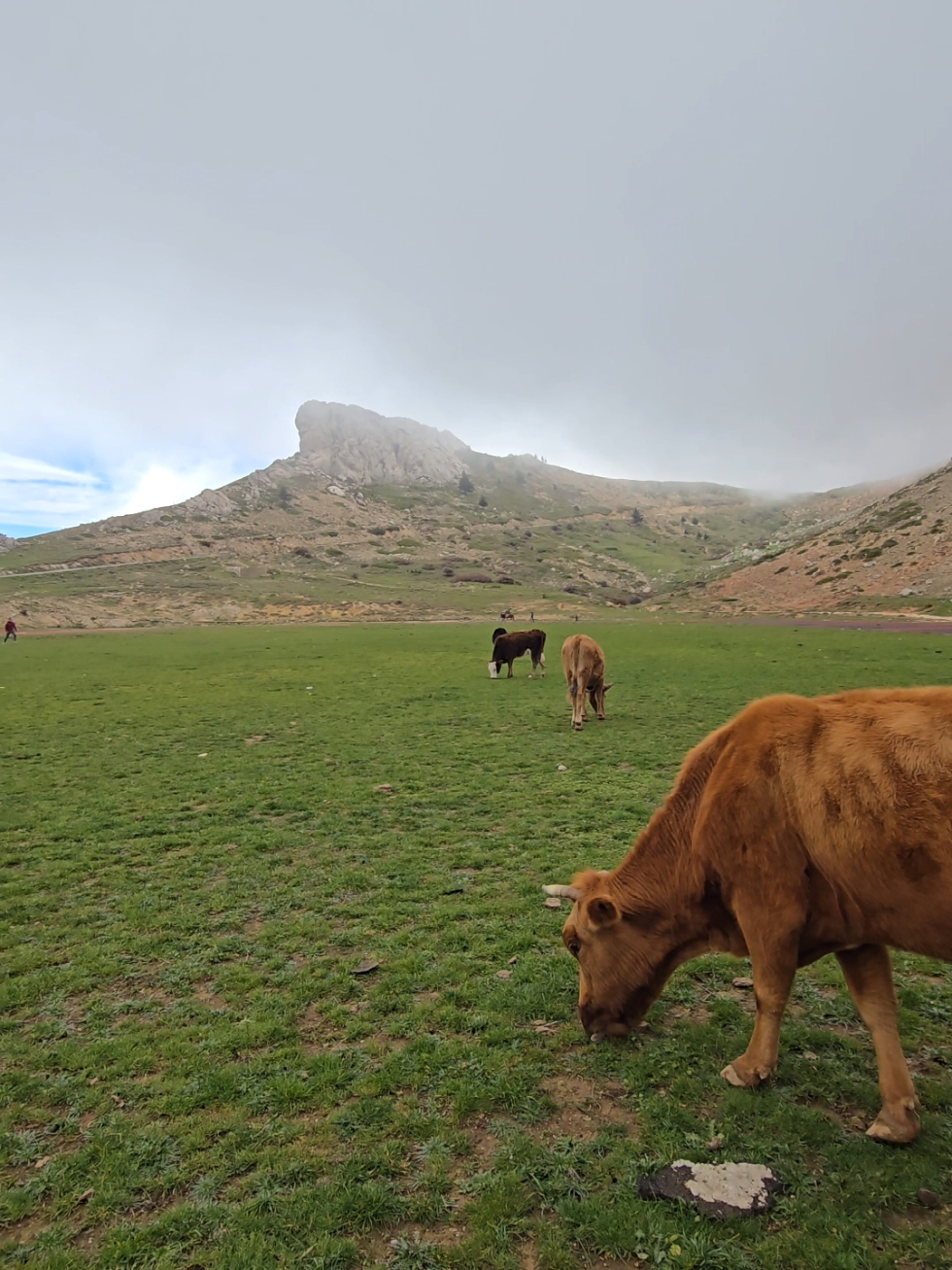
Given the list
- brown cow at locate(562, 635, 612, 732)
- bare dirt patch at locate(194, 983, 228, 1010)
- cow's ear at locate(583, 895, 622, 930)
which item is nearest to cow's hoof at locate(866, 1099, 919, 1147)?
cow's ear at locate(583, 895, 622, 930)

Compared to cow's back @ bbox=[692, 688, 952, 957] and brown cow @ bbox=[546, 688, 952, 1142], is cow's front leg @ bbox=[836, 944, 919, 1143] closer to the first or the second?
brown cow @ bbox=[546, 688, 952, 1142]

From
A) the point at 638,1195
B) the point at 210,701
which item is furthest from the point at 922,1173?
the point at 210,701

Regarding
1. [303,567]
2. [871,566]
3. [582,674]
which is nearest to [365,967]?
[582,674]

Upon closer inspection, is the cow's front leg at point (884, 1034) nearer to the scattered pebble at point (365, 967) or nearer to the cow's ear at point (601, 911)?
the cow's ear at point (601, 911)

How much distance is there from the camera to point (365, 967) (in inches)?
239

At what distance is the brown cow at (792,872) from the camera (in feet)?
11.6

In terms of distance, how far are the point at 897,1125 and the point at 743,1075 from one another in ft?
2.93

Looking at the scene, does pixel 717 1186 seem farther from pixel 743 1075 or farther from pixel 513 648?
pixel 513 648

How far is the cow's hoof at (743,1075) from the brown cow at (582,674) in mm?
12689

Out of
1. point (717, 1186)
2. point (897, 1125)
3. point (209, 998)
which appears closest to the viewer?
point (717, 1186)

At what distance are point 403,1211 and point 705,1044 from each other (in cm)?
257

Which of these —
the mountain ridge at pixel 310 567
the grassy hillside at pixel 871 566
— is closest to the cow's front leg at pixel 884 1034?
the grassy hillside at pixel 871 566

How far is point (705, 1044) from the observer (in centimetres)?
486

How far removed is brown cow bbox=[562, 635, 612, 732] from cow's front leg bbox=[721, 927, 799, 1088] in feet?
41.8
